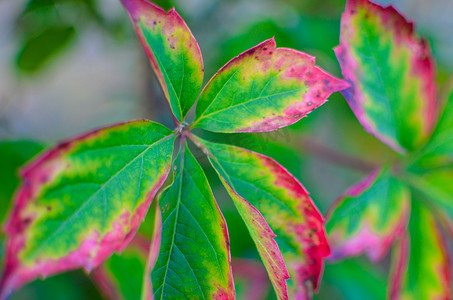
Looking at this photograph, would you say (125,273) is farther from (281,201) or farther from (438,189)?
(438,189)

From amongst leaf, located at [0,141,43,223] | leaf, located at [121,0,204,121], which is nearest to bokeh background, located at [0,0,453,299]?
leaf, located at [0,141,43,223]

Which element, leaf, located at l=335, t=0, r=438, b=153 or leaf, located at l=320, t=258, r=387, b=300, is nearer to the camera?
leaf, located at l=335, t=0, r=438, b=153

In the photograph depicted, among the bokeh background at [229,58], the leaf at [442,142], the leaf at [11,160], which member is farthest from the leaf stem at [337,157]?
the leaf at [11,160]

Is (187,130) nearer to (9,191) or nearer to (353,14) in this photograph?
(353,14)

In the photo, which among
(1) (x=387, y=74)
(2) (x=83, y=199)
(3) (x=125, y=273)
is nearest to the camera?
(2) (x=83, y=199)

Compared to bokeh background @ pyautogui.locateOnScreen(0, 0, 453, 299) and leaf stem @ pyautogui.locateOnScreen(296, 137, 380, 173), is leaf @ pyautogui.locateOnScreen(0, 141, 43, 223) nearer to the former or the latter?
bokeh background @ pyautogui.locateOnScreen(0, 0, 453, 299)

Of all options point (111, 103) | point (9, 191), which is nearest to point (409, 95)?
point (9, 191)

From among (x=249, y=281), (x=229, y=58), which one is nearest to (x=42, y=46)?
(x=229, y=58)
